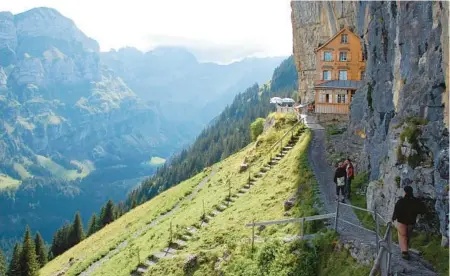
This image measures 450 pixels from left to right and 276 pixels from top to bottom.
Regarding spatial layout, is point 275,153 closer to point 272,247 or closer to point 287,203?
point 287,203

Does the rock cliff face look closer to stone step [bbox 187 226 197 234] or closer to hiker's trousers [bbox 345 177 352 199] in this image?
hiker's trousers [bbox 345 177 352 199]

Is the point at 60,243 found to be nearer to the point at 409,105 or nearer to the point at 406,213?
the point at 409,105

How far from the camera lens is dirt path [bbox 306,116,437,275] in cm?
1811

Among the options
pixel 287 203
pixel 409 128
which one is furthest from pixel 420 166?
pixel 287 203

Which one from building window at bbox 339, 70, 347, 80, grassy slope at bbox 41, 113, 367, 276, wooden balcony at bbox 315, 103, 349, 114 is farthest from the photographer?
building window at bbox 339, 70, 347, 80

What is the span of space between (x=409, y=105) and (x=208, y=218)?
21.1 meters

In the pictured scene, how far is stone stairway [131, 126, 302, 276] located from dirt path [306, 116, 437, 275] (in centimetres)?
368

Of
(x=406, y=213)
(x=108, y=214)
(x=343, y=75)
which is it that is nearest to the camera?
(x=406, y=213)

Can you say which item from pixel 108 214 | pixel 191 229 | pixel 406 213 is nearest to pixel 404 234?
pixel 406 213

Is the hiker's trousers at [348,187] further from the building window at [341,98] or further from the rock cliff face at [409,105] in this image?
the building window at [341,98]

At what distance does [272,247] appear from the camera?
24.1 meters

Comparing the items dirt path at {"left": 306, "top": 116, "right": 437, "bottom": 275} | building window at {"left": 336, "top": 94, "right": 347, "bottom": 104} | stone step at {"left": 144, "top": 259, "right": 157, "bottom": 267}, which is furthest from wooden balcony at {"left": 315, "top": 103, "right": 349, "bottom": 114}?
stone step at {"left": 144, "top": 259, "right": 157, "bottom": 267}

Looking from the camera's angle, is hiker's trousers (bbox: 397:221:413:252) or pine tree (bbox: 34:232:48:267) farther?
pine tree (bbox: 34:232:48:267)

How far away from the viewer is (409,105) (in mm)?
23594
